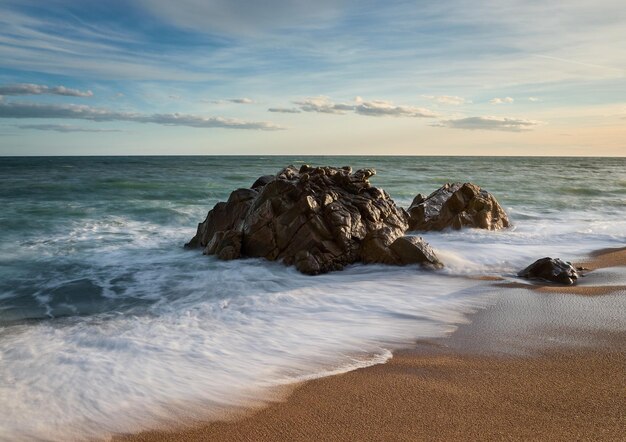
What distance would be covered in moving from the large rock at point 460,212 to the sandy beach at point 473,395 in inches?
269

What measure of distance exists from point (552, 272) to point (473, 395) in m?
4.02

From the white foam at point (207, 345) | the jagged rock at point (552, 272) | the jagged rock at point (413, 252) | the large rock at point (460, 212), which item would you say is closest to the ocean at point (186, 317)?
the white foam at point (207, 345)

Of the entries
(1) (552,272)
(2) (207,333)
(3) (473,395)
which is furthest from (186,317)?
(1) (552,272)

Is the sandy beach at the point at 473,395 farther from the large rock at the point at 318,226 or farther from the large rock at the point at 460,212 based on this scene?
the large rock at the point at 460,212

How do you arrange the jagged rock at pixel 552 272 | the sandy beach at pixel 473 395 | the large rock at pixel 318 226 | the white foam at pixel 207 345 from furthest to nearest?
the large rock at pixel 318 226 → the jagged rock at pixel 552 272 → the white foam at pixel 207 345 → the sandy beach at pixel 473 395

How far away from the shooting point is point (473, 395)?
374 centimetres

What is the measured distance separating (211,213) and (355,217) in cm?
342

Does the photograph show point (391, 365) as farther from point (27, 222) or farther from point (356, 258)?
point (27, 222)

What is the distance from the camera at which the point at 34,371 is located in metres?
4.45

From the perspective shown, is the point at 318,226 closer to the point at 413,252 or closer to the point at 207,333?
the point at 413,252

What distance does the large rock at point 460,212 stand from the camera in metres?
12.1

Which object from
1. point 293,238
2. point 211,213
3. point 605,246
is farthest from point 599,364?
point 211,213

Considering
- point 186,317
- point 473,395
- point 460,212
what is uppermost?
point 460,212

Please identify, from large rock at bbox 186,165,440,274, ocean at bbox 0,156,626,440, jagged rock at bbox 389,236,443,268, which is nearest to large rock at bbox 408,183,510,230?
ocean at bbox 0,156,626,440
